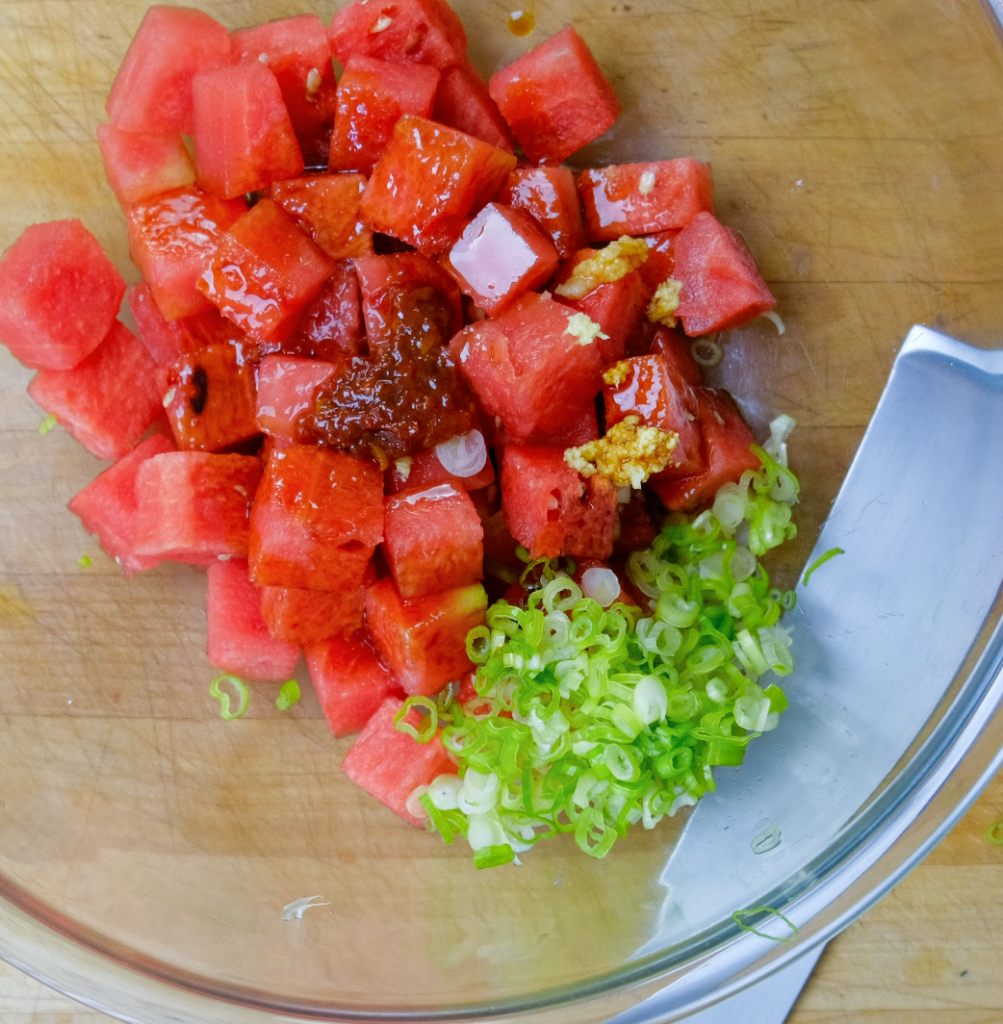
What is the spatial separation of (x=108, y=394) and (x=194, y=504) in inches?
14.4

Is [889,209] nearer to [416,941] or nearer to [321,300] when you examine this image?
[321,300]

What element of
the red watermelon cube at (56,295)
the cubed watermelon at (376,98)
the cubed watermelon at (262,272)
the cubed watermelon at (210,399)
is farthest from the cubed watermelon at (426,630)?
the cubed watermelon at (376,98)

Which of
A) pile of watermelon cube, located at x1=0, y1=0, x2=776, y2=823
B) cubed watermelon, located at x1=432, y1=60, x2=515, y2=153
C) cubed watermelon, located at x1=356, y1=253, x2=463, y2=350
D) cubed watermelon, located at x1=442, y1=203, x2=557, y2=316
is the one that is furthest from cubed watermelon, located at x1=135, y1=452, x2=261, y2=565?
cubed watermelon, located at x1=432, y1=60, x2=515, y2=153

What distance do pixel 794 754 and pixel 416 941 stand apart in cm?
98

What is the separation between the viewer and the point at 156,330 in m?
1.81

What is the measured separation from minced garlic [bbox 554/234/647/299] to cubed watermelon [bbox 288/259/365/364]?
1.52 ft

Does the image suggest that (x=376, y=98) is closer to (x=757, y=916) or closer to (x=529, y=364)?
(x=529, y=364)

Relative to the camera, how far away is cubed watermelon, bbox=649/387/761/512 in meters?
1.74

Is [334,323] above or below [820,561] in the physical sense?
above

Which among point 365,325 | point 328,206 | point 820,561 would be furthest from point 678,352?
point 328,206

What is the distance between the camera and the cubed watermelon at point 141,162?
1.71 metres

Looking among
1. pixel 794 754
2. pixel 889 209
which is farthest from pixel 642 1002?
pixel 889 209

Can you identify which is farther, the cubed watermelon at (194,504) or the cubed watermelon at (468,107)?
the cubed watermelon at (468,107)

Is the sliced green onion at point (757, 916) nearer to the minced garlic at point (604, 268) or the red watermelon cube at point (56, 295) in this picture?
the minced garlic at point (604, 268)
